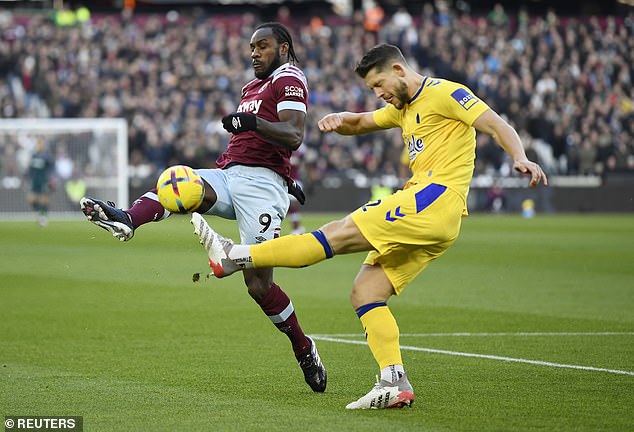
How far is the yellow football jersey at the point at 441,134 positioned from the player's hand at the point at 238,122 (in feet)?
3.19

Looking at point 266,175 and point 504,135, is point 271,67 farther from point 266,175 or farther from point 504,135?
point 504,135

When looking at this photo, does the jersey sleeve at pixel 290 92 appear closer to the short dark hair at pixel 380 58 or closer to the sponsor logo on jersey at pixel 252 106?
the sponsor logo on jersey at pixel 252 106

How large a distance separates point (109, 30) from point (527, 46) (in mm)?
14102

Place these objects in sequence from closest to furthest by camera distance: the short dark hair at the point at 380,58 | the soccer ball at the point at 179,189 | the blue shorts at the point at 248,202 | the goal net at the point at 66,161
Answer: the short dark hair at the point at 380,58, the soccer ball at the point at 179,189, the blue shorts at the point at 248,202, the goal net at the point at 66,161

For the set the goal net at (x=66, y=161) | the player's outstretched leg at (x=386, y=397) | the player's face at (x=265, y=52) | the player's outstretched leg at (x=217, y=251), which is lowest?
the goal net at (x=66, y=161)

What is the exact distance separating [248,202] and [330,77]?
99.8 ft

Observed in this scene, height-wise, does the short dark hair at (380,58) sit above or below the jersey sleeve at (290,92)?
above

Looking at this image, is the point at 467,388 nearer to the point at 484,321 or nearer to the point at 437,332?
the point at 437,332

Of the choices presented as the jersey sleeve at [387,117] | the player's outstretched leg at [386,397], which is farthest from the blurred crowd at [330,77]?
the player's outstretched leg at [386,397]

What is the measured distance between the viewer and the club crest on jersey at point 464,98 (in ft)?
22.9

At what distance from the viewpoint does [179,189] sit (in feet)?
24.6

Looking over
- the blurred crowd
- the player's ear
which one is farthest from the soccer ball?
the blurred crowd

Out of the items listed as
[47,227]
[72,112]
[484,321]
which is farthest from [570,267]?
[72,112]

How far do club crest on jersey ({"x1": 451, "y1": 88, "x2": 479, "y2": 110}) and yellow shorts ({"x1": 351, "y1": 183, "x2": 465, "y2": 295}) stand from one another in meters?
0.50
